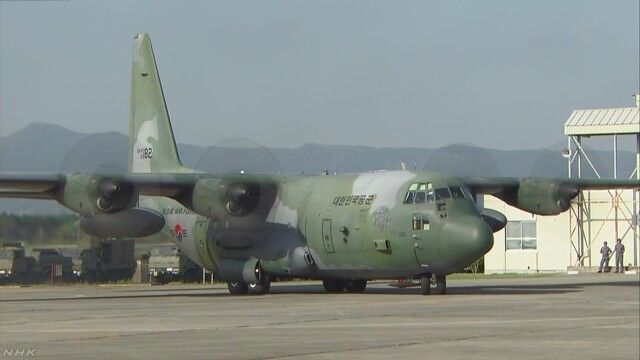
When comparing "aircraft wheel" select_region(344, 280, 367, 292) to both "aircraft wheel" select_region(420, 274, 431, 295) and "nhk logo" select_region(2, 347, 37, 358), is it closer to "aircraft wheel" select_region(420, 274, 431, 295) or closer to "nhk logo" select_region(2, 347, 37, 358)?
"aircraft wheel" select_region(420, 274, 431, 295)

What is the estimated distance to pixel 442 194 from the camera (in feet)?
117

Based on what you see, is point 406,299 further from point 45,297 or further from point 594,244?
point 594,244

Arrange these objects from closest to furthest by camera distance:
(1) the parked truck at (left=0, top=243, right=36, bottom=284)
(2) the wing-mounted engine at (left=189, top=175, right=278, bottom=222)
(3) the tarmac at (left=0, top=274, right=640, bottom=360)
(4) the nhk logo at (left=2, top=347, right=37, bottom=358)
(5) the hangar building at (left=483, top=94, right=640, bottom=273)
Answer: (4) the nhk logo at (left=2, top=347, right=37, bottom=358)
(3) the tarmac at (left=0, top=274, right=640, bottom=360)
(2) the wing-mounted engine at (left=189, top=175, right=278, bottom=222)
(1) the parked truck at (left=0, top=243, right=36, bottom=284)
(5) the hangar building at (left=483, top=94, right=640, bottom=273)

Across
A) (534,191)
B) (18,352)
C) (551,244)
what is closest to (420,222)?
(534,191)

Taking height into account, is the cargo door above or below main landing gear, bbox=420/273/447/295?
above

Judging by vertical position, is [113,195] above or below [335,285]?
above

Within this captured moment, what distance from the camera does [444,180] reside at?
118ft

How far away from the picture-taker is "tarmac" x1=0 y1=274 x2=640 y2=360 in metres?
18.0

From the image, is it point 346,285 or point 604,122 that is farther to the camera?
point 604,122

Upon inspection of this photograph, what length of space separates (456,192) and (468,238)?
6.18ft

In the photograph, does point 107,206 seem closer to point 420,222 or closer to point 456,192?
point 420,222

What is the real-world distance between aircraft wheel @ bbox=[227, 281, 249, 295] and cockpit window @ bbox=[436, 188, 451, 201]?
7.42 m

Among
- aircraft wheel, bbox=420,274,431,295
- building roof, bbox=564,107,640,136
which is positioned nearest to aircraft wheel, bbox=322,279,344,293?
aircraft wheel, bbox=420,274,431,295

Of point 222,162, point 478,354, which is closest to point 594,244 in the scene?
point 222,162
